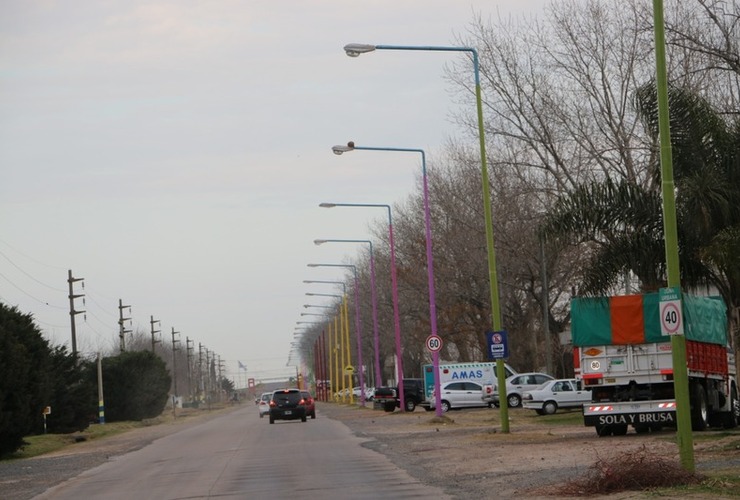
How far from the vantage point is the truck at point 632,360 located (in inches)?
1031

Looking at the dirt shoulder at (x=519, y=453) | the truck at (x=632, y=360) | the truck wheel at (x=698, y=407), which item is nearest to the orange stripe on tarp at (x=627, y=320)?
the truck at (x=632, y=360)

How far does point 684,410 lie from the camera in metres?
15.8

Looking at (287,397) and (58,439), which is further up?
(287,397)

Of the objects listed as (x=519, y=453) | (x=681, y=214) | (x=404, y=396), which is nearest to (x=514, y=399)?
(x=404, y=396)

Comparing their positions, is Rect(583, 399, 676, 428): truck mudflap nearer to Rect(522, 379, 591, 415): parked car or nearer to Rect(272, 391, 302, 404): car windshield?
Rect(522, 379, 591, 415): parked car

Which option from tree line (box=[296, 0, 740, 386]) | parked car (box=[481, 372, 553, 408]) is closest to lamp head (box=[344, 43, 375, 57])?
tree line (box=[296, 0, 740, 386])

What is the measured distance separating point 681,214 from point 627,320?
3.05 m

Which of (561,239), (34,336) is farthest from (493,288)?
(34,336)

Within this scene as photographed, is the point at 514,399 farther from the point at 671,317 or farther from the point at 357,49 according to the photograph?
the point at 671,317

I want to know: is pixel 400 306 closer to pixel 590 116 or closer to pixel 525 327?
pixel 525 327

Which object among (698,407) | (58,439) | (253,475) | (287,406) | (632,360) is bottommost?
(58,439)

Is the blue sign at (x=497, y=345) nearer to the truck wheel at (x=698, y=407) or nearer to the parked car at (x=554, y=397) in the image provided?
the truck wheel at (x=698, y=407)

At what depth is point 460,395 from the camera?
60.6 m

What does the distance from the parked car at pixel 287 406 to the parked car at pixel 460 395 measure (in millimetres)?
7720
